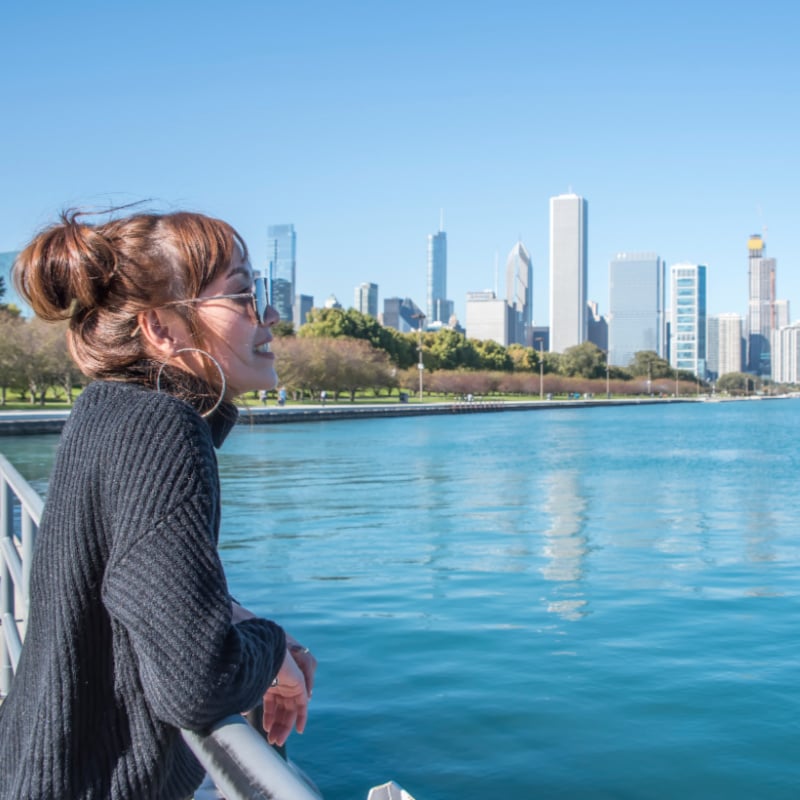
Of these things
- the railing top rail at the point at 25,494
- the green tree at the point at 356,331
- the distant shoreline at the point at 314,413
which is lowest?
the distant shoreline at the point at 314,413

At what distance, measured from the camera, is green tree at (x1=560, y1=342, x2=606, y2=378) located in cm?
12625

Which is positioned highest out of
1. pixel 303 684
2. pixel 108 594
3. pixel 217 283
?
pixel 217 283

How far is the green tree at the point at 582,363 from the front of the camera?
414ft

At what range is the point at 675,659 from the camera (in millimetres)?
6922

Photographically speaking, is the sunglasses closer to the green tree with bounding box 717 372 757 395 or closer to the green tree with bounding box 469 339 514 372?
the green tree with bounding box 469 339 514 372

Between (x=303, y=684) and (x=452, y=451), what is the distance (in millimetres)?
26941

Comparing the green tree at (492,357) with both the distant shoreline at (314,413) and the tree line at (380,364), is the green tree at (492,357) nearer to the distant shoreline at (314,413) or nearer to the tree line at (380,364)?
the tree line at (380,364)

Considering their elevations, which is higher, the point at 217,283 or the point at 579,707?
the point at 217,283

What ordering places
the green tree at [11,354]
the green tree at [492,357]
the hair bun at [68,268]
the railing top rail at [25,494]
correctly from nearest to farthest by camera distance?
the hair bun at [68,268] < the railing top rail at [25,494] < the green tree at [11,354] < the green tree at [492,357]

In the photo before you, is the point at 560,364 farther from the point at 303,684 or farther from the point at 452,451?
the point at 303,684

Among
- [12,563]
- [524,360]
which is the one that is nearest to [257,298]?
[12,563]

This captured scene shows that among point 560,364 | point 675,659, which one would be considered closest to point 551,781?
point 675,659

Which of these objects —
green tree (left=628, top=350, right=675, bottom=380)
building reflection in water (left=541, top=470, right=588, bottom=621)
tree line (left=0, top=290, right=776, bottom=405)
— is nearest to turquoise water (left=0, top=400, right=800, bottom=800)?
building reflection in water (left=541, top=470, right=588, bottom=621)

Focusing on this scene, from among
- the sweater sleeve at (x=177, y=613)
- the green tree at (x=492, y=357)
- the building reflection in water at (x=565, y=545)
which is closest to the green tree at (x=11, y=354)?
the building reflection in water at (x=565, y=545)
